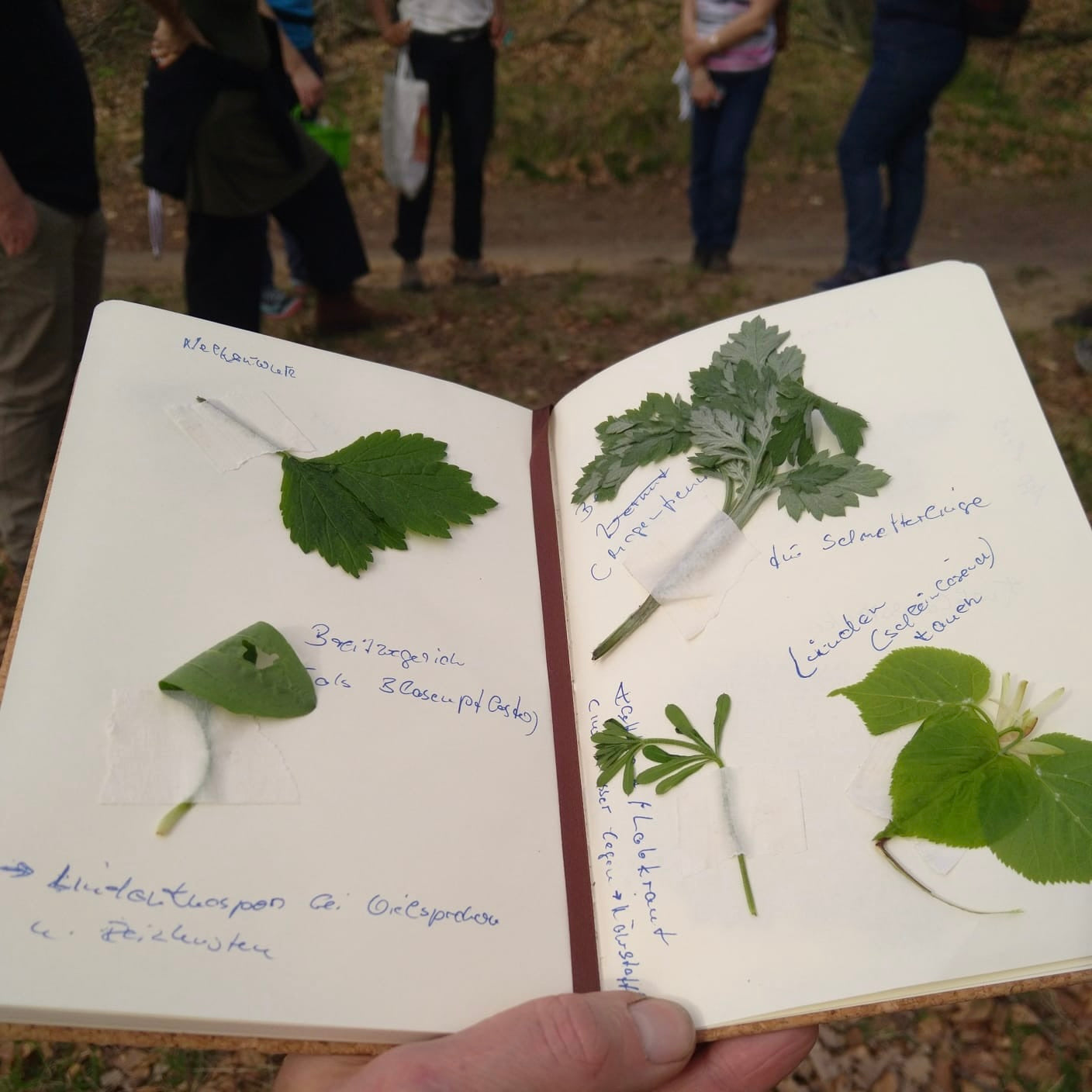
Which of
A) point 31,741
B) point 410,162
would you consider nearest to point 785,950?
point 31,741

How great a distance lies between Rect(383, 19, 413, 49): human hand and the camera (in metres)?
3.82

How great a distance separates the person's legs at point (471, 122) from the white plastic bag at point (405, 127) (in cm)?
15

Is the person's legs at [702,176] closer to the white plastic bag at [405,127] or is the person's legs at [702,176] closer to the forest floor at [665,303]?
the forest floor at [665,303]

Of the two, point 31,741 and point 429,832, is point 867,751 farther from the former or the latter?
point 31,741

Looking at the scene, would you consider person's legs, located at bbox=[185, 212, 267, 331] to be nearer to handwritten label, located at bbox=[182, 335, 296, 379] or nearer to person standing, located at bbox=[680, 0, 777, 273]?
handwritten label, located at bbox=[182, 335, 296, 379]

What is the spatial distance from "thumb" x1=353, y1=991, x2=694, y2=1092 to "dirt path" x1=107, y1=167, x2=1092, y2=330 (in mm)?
4112

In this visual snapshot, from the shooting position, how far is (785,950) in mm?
1004

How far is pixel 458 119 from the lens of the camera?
Answer: 4.03m

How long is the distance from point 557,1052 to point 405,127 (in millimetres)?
3955

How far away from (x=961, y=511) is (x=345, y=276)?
9.66 feet

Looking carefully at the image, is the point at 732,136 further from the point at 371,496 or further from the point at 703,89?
the point at 371,496

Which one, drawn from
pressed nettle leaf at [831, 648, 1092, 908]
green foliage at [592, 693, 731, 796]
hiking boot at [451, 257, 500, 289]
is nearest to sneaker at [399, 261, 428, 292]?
hiking boot at [451, 257, 500, 289]

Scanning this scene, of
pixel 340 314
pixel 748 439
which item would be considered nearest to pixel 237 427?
pixel 748 439

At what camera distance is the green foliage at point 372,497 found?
4.09 feet
